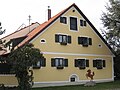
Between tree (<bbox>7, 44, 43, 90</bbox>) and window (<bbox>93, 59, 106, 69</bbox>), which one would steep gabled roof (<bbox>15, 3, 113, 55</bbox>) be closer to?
window (<bbox>93, 59, 106, 69</bbox>)

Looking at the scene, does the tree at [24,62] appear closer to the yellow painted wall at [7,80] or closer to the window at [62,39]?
the yellow painted wall at [7,80]

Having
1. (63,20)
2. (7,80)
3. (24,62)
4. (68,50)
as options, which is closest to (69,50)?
(68,50)

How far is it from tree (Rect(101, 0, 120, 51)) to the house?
1.40 metres

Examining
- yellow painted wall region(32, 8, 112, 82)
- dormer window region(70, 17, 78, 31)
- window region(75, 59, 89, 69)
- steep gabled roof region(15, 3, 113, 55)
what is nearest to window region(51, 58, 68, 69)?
yellow painted wall region(32, 8, 112, 82)

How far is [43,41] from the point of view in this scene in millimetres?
34812

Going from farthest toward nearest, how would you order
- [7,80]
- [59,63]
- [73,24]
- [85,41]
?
1. [85,41]
2. [73,24]
3. [59,63]
4. [7,80]

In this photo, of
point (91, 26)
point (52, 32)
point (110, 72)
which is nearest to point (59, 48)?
point (52, 32)

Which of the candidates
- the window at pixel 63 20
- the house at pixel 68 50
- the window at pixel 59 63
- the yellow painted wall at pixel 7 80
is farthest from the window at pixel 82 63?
the yellow painted wall at pixel 7 80

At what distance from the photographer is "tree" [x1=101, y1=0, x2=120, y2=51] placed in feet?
125

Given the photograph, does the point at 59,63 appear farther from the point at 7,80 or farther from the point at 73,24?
the point at 7,80

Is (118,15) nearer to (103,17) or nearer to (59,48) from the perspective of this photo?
(103,17)

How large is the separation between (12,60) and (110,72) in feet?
58.9

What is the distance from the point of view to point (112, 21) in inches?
1538

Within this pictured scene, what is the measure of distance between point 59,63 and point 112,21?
8.71 metres
